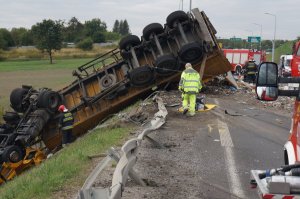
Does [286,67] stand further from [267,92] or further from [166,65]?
[267,92]

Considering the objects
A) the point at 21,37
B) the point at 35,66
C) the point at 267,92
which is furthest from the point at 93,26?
the point at 267,92

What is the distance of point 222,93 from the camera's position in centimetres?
1822

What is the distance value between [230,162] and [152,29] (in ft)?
27.9

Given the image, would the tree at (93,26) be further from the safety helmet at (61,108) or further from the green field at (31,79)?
the safety helmet at (61,108)

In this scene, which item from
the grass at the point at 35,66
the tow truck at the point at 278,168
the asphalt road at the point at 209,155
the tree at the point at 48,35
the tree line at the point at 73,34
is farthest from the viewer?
the tree line at the point at 73,34

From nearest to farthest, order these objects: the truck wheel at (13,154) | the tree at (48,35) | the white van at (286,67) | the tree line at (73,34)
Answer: the truck wheel at (13,154)
the white van at (286,67)
the tree at (48,35)
the tree line at (73,34)

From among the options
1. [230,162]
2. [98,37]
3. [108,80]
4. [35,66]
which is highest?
[108,80]

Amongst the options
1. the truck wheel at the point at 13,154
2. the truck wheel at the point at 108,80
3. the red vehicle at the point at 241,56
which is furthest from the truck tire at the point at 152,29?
the red vehicle at the point at 241,56

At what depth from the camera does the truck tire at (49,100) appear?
555 inches

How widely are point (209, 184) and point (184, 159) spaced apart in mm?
1423

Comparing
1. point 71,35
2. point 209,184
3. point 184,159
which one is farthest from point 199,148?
point 71,35

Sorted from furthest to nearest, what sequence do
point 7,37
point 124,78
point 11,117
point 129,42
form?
1. point 7,37
2. point 129,42
3. point 124,78
4. point 11,117

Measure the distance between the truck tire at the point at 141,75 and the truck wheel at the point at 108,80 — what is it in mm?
707

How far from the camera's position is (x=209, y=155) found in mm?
7734
